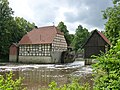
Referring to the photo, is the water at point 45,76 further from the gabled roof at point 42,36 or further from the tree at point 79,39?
the tree at point 79,39

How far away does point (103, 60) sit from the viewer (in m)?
3.42

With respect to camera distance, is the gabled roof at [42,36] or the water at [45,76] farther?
the gabled roof at [42,36]

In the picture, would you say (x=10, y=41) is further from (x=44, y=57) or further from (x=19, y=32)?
(x=44, y=57)

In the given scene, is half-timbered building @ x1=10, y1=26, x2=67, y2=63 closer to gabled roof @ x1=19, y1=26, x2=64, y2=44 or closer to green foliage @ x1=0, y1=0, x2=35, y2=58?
gabled roof @ x1=19, y1=26, x2=64, y2=44

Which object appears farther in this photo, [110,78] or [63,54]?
[63,54]

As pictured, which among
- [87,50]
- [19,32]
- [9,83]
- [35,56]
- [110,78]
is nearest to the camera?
[110,78]

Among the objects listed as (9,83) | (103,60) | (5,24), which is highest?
(5,24)

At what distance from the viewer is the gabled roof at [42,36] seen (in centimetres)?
4622

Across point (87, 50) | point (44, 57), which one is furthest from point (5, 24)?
point (87, 50)

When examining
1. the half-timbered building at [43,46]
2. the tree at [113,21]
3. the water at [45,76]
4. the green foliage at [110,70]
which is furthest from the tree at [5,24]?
the green foliage at [110,70]

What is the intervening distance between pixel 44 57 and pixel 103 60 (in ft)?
138

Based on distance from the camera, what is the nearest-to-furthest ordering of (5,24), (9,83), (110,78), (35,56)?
(110,78), (9,83), (35,56), (5,24)

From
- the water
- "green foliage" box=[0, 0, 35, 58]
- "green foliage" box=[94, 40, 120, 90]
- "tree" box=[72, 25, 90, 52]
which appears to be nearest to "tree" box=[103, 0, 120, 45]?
the water

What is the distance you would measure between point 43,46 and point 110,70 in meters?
43.0
